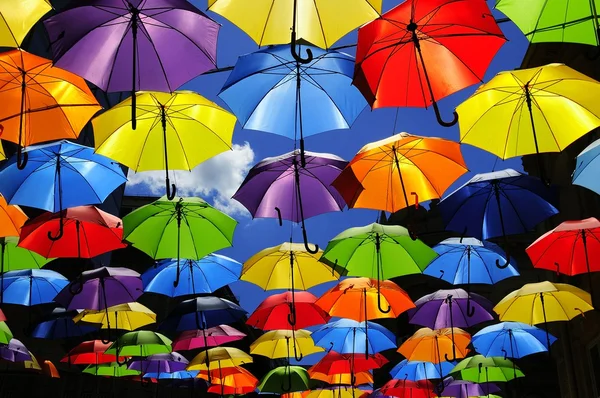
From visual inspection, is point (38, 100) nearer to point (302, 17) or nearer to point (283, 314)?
point (302, 17)

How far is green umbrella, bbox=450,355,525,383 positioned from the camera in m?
14.3

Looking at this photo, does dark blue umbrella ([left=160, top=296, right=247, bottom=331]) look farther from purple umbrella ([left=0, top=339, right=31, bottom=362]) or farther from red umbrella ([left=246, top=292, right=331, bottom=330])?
purple umbrella ([left=0, top=339, right=31, bottom=362])

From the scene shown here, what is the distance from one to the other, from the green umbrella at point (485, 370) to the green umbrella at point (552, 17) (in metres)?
8.94

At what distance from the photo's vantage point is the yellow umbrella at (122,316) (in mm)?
13516

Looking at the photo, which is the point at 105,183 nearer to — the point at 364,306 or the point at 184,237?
the point at 184,237

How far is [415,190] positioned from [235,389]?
10644 mm

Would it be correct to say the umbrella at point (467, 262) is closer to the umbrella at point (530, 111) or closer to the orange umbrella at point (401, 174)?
the orange umbrella at point (401, 174)

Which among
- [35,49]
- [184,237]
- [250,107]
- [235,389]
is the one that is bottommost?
[235,389]

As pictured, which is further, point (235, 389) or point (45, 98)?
point (235, 389)

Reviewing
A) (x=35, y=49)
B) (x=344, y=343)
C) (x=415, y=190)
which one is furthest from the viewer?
(x=35, y=49)

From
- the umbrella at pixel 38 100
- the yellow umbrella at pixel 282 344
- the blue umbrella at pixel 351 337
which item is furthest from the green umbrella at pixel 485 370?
the umbrella at pixel 38 100

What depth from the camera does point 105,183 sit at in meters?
9.91

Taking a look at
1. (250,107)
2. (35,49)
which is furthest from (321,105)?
(35,49)

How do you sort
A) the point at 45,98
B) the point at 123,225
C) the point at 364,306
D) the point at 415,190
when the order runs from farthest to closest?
the point at 364,306
the point at 123,225
the point at 415,190
the point at 45,98
